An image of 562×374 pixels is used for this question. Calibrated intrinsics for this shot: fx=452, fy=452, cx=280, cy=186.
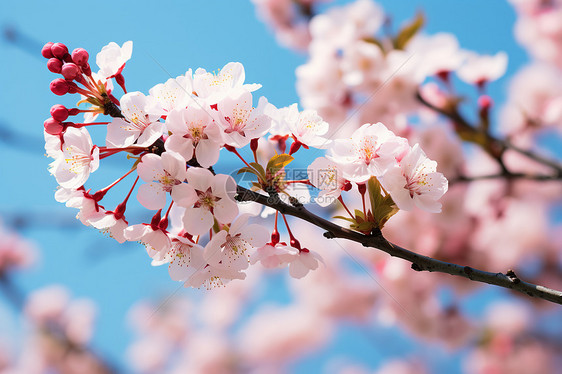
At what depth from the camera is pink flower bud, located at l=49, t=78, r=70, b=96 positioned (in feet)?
3.26

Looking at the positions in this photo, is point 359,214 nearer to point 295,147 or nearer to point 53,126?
point 295,147

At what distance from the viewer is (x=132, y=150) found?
975 millimetres

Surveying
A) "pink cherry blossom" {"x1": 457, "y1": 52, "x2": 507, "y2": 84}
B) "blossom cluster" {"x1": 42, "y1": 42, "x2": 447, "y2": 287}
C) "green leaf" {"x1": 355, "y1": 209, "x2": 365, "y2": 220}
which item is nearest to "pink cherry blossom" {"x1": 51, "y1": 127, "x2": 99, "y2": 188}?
"blossom cluster" {"x1": 42, "y1": 42, "x2": 447, "y2": 287}

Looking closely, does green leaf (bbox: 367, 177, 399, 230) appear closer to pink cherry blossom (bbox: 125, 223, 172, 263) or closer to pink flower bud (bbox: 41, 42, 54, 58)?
pink cherry blossom (bbox: 125, 223, 172, 263)

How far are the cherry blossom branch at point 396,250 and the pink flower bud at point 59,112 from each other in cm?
43

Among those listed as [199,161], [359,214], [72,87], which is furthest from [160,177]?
[359,214]

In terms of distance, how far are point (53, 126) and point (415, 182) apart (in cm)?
82

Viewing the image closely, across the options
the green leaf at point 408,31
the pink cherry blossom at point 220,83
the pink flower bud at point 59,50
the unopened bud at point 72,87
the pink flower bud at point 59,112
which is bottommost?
the pink flower bud at point 59,112

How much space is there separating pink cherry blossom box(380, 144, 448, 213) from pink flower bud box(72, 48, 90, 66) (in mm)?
709

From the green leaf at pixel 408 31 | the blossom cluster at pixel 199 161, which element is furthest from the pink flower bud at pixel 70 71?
the green leaf at pixel 408 31

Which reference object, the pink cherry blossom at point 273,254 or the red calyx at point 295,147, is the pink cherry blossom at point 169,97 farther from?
the pink cherry blossom at point 273,254

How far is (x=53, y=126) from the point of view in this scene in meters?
1.01

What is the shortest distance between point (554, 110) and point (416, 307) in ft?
6.26

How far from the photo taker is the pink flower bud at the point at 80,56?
0.99 meters
